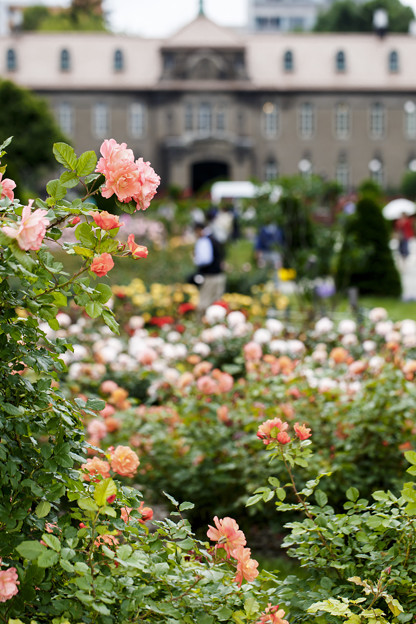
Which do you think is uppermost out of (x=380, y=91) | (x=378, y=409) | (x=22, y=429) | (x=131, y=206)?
(x=131, y=206)

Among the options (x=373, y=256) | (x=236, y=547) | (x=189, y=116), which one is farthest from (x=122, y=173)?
(x=189, y=116)

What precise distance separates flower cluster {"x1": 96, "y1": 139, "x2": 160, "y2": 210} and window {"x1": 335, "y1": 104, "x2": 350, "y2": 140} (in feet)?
132

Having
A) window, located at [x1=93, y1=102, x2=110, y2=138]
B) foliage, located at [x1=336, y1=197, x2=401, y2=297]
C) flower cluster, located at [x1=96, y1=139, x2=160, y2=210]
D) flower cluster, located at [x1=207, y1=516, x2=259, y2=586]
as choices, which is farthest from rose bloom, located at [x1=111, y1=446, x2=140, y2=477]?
window, located at [x1=93, y1=102, x2=110, y2=138]

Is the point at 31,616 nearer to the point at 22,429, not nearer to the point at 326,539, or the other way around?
the point at 22,429

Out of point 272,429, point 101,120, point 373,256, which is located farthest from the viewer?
point 101,120

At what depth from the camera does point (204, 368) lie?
4.23 meters

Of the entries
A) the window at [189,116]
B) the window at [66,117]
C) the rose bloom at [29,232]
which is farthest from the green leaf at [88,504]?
the window at [66,117]

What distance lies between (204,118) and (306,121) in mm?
4879

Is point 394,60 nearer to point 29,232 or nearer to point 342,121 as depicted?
point 342,121

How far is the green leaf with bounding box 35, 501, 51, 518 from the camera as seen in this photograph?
1.73 m

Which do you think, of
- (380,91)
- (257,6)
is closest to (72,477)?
(380,91)

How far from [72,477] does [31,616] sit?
29 cm

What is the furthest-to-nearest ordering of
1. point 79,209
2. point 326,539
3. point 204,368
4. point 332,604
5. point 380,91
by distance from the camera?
point 380,91, point 204,368, point 326,539, point 332,604, point 79,209

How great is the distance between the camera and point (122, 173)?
5.91 feet
